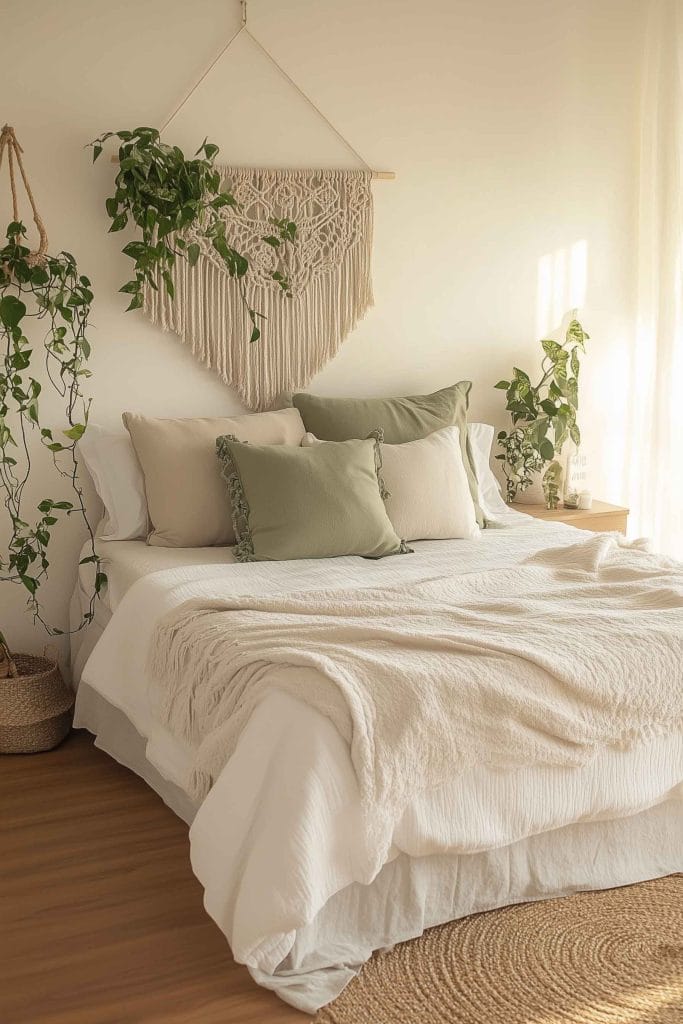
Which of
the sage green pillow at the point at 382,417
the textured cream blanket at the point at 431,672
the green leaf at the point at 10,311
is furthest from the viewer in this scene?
the sage green pillow at the point at 382,417

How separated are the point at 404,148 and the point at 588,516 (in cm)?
150

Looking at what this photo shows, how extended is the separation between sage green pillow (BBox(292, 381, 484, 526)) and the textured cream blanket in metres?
0.97

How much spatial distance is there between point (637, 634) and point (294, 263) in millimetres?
1917

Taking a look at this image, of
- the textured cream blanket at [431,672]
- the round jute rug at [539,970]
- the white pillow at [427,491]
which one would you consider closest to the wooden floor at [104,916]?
the round jute rug at [539,970]

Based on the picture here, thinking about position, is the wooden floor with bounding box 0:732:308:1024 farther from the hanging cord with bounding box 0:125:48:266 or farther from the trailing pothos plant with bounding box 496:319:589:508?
the trailing pothos plant with bounding box 496:319:589:508

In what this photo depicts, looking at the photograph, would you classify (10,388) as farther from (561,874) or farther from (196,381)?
(561,874)

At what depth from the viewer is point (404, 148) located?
12.7 ft

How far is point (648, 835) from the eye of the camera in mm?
2488

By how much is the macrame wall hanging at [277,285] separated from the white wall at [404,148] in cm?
6

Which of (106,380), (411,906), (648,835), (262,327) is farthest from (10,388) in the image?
(648,835)

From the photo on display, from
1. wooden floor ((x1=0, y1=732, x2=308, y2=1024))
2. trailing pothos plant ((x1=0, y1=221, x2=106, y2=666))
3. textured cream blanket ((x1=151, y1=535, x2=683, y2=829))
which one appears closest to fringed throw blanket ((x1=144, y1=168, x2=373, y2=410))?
trailing pothos plant ((x1=0, y1=221, x2=106, y2=666))

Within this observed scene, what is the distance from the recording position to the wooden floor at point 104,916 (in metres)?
2.04

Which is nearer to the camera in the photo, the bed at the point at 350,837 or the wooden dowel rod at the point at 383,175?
the bed at the point at 350,837

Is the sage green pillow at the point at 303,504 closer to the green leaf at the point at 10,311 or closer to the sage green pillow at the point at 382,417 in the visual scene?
the sage green pillow at the point at 382,417
